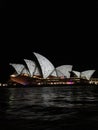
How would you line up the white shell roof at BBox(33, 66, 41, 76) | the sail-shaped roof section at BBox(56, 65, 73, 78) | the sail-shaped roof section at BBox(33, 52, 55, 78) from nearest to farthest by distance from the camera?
1. the sail-shaped roof section at BBox(33, 52, 55, 78)
2. the white shell roof at BBox(33, 66, 41, 76)
3. the sail-shaped roof section at BBox(56, 65, 73, 78)

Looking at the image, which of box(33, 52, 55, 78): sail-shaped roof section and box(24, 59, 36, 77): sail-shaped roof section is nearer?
box(33, 52, 55, 78): sail-shaped roof section

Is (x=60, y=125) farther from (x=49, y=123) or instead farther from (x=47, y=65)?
(x=47, y=65)

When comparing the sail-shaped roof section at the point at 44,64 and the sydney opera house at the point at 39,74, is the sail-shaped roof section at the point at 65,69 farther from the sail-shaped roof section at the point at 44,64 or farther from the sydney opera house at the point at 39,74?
the sail-shaped roof section at the point at 44,64

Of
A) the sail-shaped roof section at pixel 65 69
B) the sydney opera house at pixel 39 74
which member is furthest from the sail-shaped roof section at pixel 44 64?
the sail-shaped roof section at pixel 65 69

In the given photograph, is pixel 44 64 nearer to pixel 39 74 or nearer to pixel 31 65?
pixel 31 65

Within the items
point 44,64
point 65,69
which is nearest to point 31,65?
point 44,64

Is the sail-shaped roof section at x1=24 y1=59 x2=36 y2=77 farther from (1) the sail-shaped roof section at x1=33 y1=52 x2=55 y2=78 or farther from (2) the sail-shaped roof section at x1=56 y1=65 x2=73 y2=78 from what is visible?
(2) the sail-shaped roof section at x1=56 y1=65 x2=73 y2=78

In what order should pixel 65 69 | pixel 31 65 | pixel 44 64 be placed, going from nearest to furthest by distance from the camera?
1. pixel 44 64
2. pixel 31 65
3. pixel 65 69

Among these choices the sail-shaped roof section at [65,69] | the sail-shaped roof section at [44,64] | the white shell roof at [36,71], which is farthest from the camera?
the sail-shaped roof section at [65,69]

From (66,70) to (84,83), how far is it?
27632 mm

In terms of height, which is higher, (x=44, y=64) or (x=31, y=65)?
(x=31, y=65)

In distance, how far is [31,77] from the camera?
150750 millimetres

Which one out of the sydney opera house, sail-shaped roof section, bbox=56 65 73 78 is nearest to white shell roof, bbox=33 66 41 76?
the sydney opera house

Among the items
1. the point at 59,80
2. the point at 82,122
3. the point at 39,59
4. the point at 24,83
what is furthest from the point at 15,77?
the point at 82,122
